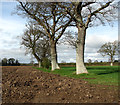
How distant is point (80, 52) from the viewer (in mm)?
13461

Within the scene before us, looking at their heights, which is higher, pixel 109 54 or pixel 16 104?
pixel 109 54

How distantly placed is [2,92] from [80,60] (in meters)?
8.49

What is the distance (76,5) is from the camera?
45.0ft

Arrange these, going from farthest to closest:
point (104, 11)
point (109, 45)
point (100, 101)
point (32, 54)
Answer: point (109, 45) < point (32, 54) < point (104, 11) < point (100, 101)

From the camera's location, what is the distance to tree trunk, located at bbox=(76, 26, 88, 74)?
13.4m

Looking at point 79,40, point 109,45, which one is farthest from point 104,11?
point 109,45

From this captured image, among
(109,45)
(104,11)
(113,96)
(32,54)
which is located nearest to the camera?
(113,96)

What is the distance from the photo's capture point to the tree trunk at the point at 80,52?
13358mm

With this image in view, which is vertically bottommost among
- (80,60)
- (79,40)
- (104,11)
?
(80,60)

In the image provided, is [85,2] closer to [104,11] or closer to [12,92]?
[104,11]

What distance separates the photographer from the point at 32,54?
41344mm

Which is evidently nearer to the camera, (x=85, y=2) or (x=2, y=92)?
(x=2, y=92)

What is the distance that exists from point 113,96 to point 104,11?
10.9 m

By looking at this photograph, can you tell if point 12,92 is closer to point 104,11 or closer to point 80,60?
point 80,60
